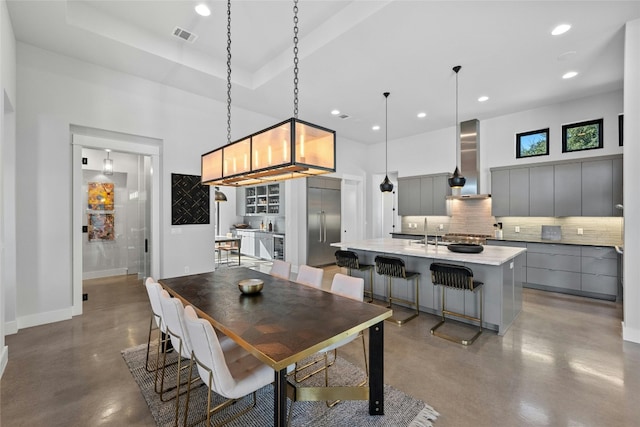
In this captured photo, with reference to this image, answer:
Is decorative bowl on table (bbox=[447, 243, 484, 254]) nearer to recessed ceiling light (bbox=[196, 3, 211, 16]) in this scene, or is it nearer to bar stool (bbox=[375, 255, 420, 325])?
bar stool (bbox=[375, 255, 420, 325])

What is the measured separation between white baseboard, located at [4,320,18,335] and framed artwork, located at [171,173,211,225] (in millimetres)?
2088

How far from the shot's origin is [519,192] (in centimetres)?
533

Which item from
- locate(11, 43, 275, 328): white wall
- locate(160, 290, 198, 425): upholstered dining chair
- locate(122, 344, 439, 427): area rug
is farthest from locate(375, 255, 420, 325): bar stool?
locate(11, 43, 275, 328): white wall

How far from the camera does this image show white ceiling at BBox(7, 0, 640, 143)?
2.87m

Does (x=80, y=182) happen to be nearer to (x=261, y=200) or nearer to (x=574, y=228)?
(x=261, y=200)

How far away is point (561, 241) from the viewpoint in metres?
5.01

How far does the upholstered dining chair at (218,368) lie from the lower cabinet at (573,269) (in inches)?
206

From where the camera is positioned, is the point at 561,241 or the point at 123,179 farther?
the point at 123,179

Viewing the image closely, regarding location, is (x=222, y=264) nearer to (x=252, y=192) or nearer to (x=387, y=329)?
(x=252, y=192)

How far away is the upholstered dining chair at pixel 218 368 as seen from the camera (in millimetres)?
1503

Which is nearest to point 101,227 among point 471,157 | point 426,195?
point 426,195

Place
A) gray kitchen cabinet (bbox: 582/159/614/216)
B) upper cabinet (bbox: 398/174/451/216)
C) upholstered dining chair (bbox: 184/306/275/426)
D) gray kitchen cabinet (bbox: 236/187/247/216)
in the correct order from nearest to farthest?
upholstered dining chair (bbox: 184/306/275/426)
gray kitchen cabinet (bbox: 582/159/614/216)
upper cabinet (bbox: 398/174/451/216)
gray kitchen cabinet (bbox: 236/187/247/216)

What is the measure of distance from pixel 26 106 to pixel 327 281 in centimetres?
516

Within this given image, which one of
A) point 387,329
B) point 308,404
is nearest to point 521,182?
point 387,329
